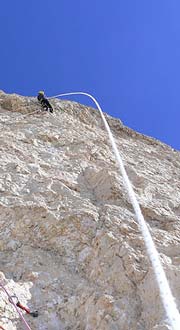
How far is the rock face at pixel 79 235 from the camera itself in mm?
5426

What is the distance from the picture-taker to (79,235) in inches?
268

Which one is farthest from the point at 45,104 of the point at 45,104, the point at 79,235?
the point at 79,235

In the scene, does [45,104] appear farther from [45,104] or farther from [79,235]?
[79,235]

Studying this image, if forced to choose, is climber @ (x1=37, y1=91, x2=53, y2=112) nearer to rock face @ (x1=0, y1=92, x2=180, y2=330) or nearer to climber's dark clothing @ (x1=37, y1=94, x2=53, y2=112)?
climber's dark clothing @ (x1=37, y1=94, x2=53, y2=112)

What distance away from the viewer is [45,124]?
1209 cm

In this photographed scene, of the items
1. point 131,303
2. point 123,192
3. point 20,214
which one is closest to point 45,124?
point 123,192

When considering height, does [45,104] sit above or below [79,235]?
above

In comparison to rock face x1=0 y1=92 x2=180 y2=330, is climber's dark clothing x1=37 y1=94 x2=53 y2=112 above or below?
above

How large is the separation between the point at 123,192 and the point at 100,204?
0.56 metres

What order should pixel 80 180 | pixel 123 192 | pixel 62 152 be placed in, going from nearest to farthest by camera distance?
pixel 123 192 < pixel 80 180 < pixel 62 152

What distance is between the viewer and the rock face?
5426mm

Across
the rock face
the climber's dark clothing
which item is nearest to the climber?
the climber's dark clothing

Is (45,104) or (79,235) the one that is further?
(45,104)

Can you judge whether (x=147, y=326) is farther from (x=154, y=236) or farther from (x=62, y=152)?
(x=62, y=152)
